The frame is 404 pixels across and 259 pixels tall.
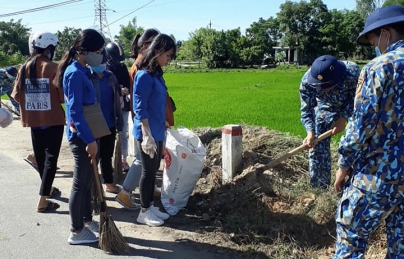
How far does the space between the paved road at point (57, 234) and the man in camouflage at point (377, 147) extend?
1411mm

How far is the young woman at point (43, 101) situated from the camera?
441cm

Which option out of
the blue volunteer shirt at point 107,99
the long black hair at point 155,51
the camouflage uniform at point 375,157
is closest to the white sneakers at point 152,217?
the blue volunteer shirt at point 107,99

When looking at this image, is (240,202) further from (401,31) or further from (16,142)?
(16,142)

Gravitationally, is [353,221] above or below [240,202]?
above

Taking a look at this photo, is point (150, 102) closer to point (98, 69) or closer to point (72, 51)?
point (72, 51)

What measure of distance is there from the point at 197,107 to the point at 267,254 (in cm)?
881

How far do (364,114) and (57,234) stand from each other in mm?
3028

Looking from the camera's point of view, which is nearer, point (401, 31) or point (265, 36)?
point (401, 31)

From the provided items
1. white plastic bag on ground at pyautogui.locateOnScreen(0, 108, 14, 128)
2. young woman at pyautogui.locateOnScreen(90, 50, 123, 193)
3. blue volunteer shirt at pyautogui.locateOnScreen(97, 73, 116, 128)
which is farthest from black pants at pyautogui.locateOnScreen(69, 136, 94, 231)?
blue volunteer shirt at pyautogui.locateOnScreen(97, 73, 116, 128)

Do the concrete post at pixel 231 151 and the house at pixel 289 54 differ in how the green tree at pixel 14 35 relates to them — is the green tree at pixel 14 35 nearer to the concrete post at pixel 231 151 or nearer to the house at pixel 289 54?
the house at pixel 289 54

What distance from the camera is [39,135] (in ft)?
14.8

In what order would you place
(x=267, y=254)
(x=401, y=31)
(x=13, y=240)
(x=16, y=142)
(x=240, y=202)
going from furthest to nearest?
1. (x=16, y=142)
2. (x=240, y=202)
3. (x=13, y=240)
4. (x=267, y=254)
5. (x=401, y=31)

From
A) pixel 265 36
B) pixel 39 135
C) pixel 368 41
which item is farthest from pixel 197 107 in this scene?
pixel 265 36

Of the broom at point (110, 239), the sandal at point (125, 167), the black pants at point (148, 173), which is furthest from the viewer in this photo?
the sandal at point (125, 167)
